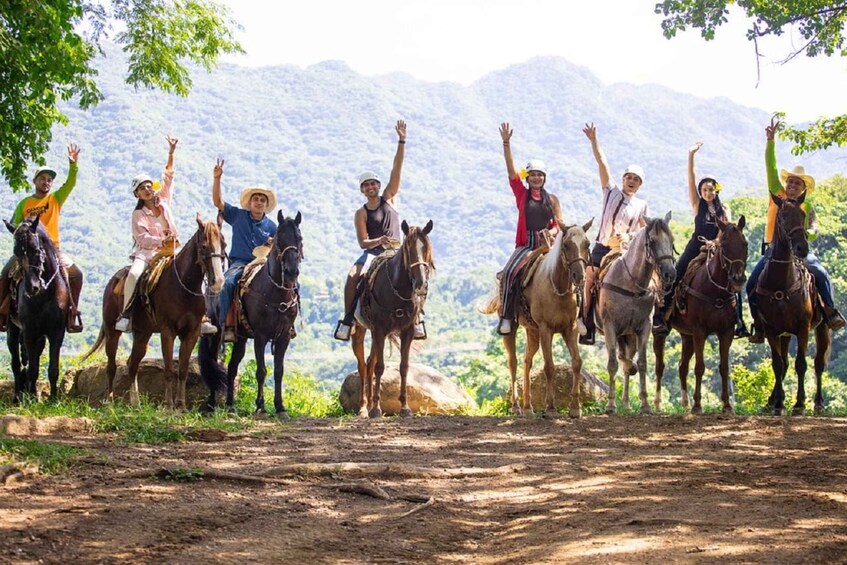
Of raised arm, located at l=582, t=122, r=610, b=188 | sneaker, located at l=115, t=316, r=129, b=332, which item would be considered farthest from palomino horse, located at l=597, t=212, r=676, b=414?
sneaker, located at l=115, t=316, r=129, b=332

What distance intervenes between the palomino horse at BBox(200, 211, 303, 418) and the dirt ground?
2559 millimetres

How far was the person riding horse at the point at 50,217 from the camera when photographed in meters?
15.3

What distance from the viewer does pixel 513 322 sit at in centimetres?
1545

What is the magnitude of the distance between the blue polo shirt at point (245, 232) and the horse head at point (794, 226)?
6.82 meters

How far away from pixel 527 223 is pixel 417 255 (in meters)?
1.80

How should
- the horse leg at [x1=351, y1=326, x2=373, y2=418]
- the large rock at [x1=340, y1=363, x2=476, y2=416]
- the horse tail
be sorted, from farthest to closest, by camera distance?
the large rock at [x1=340, y1=363, x2=476, y2=416] → the horse tail → the horse leg at [x1=351, y1=326, x2=373, y2=418]

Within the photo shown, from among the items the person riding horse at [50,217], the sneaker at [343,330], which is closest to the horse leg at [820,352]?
the sneaker at [343,330]

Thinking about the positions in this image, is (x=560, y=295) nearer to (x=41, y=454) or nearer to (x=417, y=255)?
(x=417, y=255)

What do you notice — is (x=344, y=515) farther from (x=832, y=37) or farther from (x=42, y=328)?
(x=832, y=37)

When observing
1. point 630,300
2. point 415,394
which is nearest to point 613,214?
point 630,300

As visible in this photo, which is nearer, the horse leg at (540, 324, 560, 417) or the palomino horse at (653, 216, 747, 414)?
the palomino horse at (653, 216, 747, 414)

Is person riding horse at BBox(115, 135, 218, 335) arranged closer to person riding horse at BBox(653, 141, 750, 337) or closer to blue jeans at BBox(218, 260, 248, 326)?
blue jeans at BBox(218, 260, 248, 326)

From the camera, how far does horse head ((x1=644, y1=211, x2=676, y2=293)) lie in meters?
14.0

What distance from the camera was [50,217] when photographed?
15.6 metres
